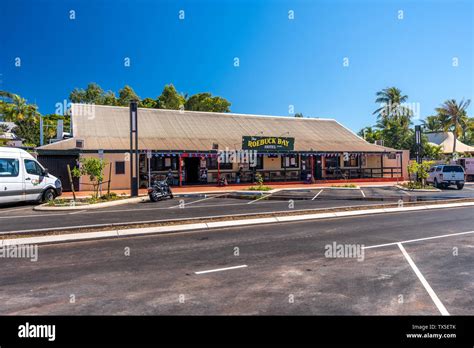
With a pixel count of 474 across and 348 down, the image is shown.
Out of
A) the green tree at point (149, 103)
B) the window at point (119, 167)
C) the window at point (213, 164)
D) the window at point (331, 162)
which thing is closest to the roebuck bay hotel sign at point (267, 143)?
the window at point (213, 164)

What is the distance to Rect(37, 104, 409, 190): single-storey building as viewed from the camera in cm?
2591

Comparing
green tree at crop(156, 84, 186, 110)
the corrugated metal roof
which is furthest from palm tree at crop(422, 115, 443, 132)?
green tree at crop(156, 84, 186, 110)

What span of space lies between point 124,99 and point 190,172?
3636 cm

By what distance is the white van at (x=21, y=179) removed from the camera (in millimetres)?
16309

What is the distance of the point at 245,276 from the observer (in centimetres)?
662

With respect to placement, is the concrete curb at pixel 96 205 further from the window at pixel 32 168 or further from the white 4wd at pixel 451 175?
the white 4wd at pixel 451 175

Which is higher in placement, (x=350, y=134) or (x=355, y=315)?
(x=350, y=134)

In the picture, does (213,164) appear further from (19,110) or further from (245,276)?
(19,110)

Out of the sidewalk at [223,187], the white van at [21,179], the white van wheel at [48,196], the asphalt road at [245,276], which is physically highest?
the white van at [21,179]

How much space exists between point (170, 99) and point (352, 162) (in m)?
32.3

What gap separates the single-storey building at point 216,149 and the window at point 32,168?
21.0ft
